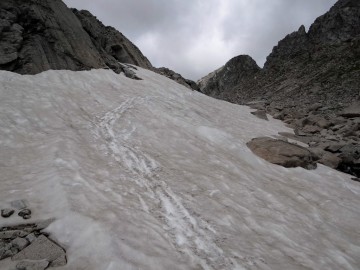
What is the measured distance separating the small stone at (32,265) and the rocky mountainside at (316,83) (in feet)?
51.5

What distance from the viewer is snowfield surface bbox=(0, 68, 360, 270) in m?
6.63

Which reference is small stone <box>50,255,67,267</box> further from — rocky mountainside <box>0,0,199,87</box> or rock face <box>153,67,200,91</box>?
rock face <box>153,67,200,91</box>

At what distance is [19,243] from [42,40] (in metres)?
21.9

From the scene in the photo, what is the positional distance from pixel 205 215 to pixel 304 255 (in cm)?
264

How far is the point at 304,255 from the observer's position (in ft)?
25.5

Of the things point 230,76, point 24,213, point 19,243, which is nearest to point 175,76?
point 24,213

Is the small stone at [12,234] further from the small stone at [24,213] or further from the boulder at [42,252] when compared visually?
the small stone at [24,213]

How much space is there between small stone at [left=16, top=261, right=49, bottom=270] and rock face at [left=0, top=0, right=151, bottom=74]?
58.6ft

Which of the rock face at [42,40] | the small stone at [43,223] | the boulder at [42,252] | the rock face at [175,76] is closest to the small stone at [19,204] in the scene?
the small stone at [43,223]

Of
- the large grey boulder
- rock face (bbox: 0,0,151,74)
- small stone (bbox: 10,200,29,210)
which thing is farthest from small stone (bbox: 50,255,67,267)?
rock face (bbox: 0,0,151,74)

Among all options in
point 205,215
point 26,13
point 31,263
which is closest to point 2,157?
point 31,263

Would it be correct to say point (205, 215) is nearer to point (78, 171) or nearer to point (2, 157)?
point (78, 171)

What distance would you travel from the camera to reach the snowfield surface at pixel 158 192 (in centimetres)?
663

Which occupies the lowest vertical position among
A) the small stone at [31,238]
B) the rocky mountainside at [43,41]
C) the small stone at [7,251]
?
the small stone at [7,251]
